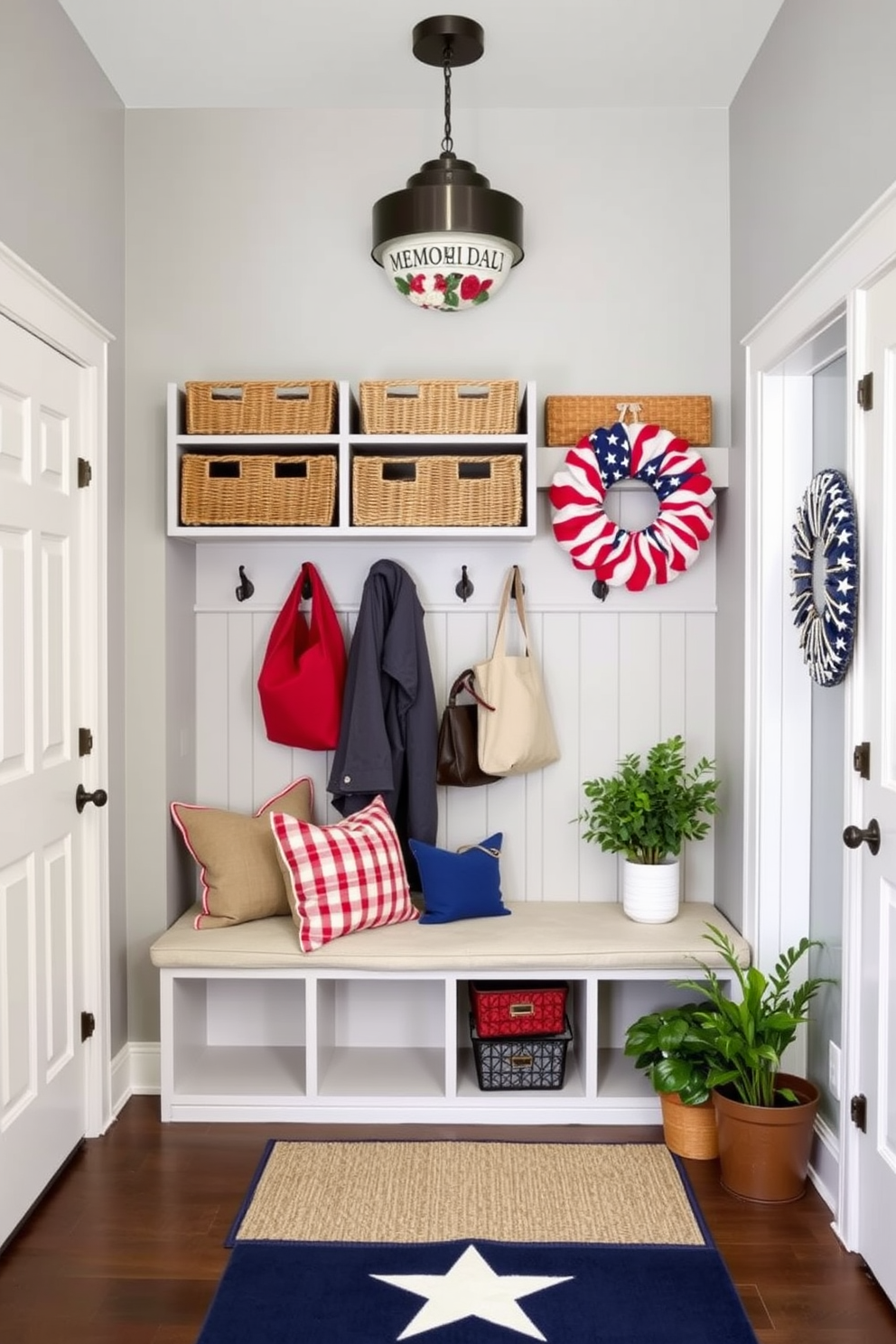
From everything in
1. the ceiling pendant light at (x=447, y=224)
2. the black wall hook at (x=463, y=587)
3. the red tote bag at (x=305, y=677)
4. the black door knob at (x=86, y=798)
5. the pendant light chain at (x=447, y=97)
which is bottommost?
the black door knob at (x=86, y=798)

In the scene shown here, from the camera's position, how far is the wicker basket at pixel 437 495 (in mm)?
3168

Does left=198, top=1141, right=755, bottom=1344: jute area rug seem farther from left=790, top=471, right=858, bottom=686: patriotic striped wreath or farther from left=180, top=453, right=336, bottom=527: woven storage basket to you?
left=180, top=453, right=336, bottom=527: woven storage basket

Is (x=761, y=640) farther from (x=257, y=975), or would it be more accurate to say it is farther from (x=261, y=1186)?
(x=261, y=1186)

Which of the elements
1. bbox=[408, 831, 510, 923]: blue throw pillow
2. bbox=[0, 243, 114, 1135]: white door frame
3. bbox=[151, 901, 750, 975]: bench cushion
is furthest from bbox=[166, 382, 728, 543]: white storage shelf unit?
bbox=[151, 901, 750, 975]: bench cushion

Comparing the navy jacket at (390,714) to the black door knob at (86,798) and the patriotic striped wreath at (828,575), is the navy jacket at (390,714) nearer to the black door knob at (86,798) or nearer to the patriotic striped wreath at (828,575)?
the black door knob at (86,798)

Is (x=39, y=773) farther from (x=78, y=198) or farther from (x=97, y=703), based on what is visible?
(x=78, y=198)

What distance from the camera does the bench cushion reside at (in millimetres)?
3025

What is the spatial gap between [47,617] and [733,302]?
212 centimetres

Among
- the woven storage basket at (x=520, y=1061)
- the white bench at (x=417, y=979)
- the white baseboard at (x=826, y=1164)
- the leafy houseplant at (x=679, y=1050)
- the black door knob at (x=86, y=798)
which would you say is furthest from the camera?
the woven storage basket at (x=520, y=1061)

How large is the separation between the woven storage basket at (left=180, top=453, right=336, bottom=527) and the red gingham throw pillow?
32.9 inches

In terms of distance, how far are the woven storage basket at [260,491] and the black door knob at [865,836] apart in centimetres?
161

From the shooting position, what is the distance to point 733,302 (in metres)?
3.33

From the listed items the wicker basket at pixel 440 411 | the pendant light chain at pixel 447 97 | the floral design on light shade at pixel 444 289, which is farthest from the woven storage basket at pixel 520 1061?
the pendant light chain at pixel 447 97

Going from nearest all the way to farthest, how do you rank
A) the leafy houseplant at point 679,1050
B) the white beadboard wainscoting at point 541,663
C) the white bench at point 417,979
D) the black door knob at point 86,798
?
the leafy houseplant at point 679,1050, the black door knob at point 86,798, the white bench at point 417,979, the white beadboard wainscoting at point 541,663
